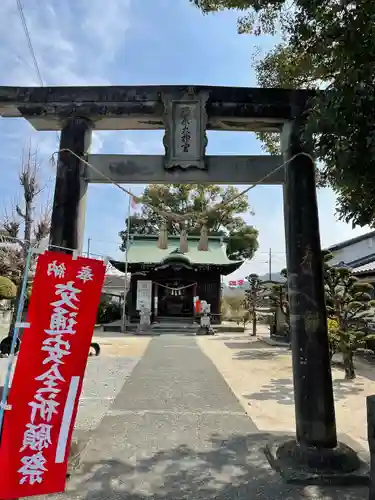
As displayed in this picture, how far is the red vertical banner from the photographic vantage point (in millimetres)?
2830

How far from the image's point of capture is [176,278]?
72.9ft

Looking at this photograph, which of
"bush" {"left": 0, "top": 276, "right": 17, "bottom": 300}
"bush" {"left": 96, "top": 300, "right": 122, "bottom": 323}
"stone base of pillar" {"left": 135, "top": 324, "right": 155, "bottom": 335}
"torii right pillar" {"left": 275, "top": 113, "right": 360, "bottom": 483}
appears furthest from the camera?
"bush" {"left": 96, "top": 300, "right": 122, "bottom": 323}

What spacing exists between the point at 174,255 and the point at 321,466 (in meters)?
17.6

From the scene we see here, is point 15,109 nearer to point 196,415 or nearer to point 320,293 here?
point 320,293

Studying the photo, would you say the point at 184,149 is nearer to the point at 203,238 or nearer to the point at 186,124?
the point at 186,124

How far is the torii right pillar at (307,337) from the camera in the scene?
3.62m

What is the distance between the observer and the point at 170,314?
2252cm

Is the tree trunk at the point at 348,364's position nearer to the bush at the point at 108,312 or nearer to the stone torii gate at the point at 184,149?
the stone torii gate at the point at 184,149

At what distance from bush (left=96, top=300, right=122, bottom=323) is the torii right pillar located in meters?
20.6

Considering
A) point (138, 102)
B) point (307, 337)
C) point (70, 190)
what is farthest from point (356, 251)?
point (70, 190)

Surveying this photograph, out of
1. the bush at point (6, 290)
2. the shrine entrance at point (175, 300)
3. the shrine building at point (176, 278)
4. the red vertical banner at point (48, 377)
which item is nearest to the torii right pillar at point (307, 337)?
the red vertical banner at point (48, 377)

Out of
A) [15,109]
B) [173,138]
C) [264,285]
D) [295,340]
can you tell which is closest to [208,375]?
[295,340]

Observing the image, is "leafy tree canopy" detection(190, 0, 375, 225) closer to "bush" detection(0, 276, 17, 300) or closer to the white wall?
"bush" detection(0, 276, 17, 300)

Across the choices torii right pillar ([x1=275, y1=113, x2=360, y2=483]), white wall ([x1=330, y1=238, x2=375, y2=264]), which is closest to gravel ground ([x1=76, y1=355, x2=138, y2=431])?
torii right pillar ([x1=275, y1=113, x2=360, y2=483])
